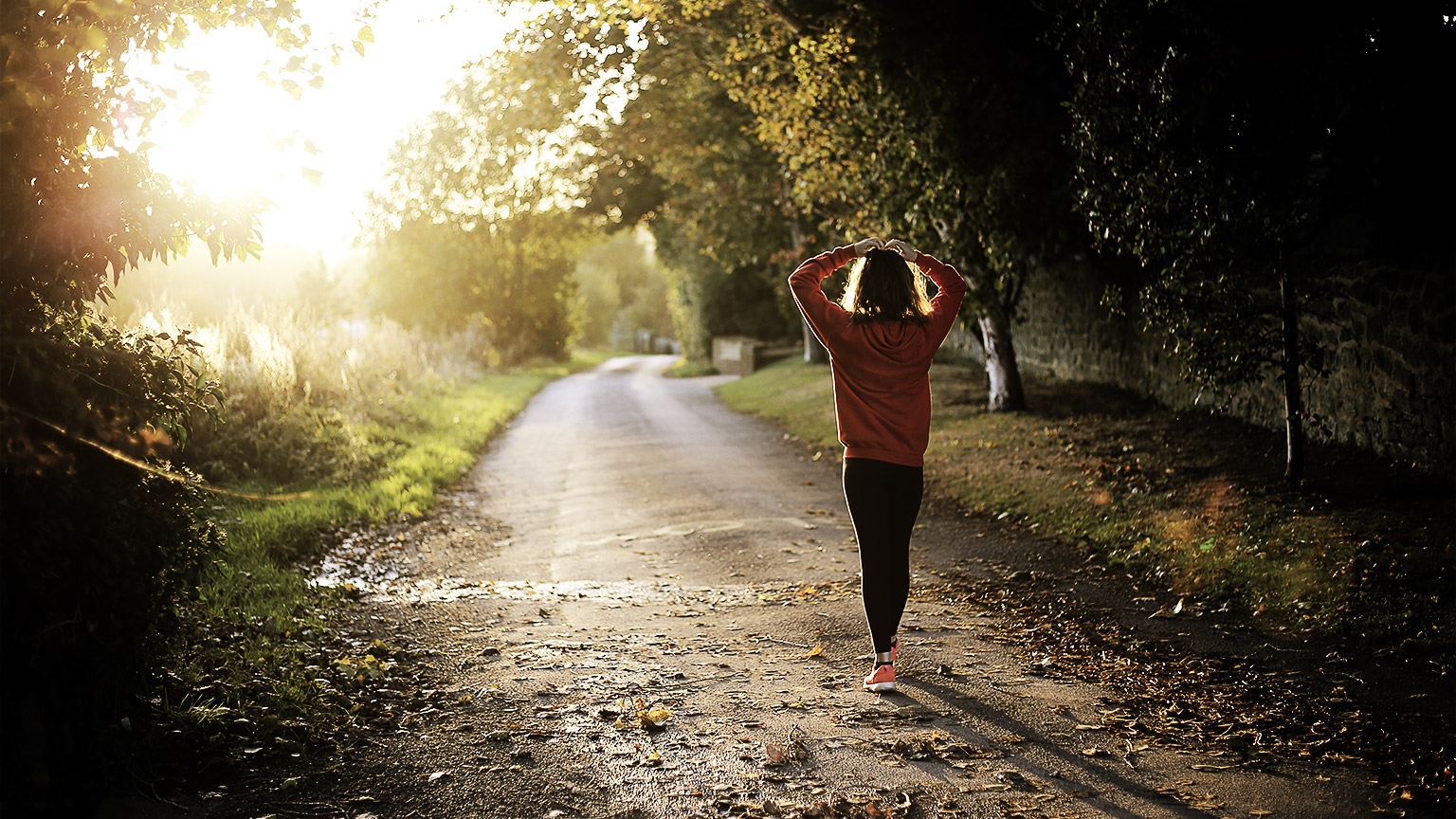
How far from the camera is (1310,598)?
632 centimetres

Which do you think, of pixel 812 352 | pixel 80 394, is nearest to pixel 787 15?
pixel 80 394

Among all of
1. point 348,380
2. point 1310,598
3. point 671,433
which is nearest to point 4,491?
point 1310,598

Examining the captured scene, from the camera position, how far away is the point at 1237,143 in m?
7.82

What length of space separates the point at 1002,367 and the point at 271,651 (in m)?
12.3

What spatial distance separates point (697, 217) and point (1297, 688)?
20679 mm

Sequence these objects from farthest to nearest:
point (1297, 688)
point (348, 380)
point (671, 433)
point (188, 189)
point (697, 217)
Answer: point (697, 217)
point (671, 433)
point (348, 380)
point (1297, 688)
point (188, 189)

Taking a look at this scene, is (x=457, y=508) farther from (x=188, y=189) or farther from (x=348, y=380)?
(x=188, y=189)

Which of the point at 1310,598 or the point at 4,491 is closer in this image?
the point at 4,491

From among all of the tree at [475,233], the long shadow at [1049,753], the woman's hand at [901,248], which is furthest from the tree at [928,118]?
the tree at [475,233]

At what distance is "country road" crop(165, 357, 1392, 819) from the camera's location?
3963 millimetres

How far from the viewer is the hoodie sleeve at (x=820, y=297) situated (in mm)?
5051

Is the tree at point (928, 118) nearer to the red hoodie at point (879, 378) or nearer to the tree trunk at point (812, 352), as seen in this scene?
the red hoodie at point (879, 378)

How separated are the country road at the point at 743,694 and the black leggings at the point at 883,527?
41 centimetres

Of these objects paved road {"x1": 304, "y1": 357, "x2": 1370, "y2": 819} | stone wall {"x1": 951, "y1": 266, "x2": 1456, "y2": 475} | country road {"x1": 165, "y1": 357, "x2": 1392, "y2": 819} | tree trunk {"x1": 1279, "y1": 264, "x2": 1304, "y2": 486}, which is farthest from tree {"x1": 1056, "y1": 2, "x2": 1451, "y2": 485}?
paved road {"x1": 304, "y1": 357, "x2": 1370, "y2": 819}
